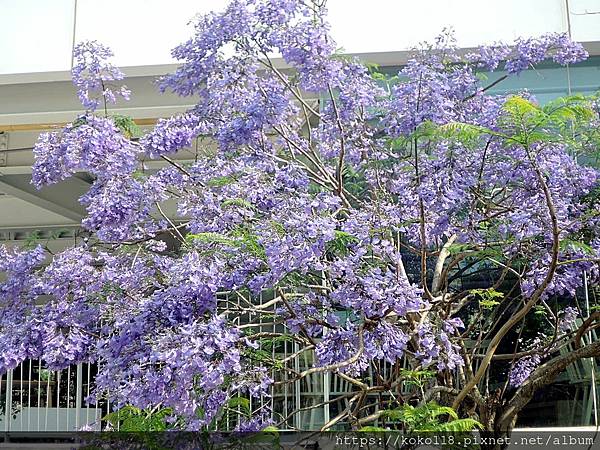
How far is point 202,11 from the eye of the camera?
7121 millimetres

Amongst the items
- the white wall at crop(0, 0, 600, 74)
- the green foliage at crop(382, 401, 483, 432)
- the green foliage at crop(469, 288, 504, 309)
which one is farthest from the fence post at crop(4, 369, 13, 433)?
the green foliage at crop(382, 401, 483, 432)

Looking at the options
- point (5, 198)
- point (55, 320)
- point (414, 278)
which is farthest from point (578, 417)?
point (5, 198)

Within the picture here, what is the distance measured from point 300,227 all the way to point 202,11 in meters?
3.74

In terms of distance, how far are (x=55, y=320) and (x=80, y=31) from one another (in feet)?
10.6

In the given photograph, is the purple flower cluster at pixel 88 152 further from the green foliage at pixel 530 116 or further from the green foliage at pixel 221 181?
the green foliage at pixel 530 116

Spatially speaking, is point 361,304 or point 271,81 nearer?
point 361,304

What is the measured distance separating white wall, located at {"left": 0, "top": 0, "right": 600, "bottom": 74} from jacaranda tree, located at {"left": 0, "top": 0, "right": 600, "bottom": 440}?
1314 millimetres

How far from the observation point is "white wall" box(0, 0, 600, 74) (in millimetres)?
6949

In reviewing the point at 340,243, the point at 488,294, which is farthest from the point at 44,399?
the point at 340,243

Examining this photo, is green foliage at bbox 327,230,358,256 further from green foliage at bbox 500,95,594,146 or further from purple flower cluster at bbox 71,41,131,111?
purple flower cluster at bbox 71,41,131,111

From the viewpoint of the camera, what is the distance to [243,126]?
4.95m

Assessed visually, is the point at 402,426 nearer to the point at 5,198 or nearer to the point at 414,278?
the point at 414,278

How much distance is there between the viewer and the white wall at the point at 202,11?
6949 mm

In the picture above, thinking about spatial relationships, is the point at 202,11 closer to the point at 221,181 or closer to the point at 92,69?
the point at 92,69
